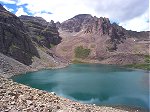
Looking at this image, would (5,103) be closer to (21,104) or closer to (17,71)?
(21,104)

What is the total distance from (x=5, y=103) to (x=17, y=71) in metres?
130

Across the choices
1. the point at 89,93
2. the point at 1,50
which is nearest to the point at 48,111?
the point at 89,93

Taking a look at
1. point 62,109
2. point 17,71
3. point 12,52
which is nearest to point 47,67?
point 12,52

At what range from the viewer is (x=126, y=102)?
294ft

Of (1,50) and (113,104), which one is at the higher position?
(1,50)

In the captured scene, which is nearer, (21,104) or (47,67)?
(21,104)

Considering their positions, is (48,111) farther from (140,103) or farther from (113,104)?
(140,103)

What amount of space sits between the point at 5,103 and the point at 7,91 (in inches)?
87.9

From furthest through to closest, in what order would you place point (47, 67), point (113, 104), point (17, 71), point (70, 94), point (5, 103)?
point (47, 67) → point (17, 71) → point (70, 94) → point (113, 104) → point (5, 103)

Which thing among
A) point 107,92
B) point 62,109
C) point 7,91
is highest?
point 7,91

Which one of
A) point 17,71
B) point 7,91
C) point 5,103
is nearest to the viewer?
point 5,103

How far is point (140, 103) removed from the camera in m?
89.0

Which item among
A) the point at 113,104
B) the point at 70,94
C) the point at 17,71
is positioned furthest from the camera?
the point at 17,71

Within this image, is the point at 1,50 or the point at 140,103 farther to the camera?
the point at 1,50
